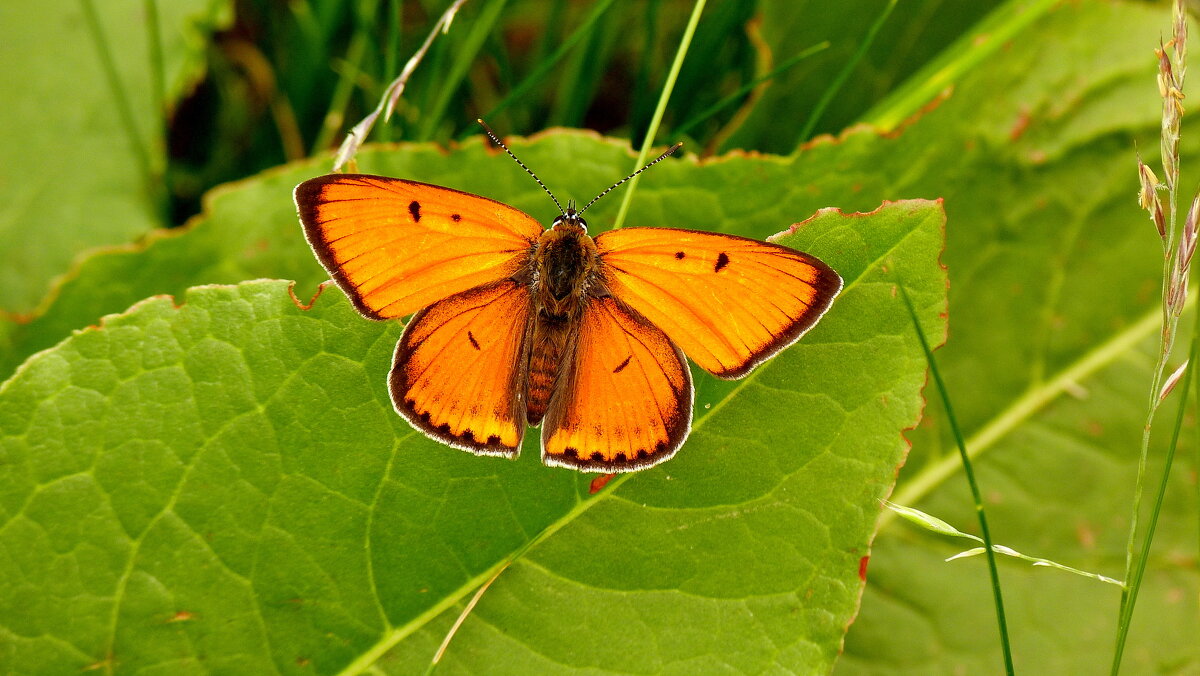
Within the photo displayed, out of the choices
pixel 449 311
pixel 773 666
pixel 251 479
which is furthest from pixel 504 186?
pixel 773 666

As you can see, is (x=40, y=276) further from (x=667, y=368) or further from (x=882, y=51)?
(x=882, y=51)

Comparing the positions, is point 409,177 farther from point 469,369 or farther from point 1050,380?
point 1050,380

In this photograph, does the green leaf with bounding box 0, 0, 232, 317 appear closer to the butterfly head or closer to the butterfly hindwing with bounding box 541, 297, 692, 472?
the butterfly head

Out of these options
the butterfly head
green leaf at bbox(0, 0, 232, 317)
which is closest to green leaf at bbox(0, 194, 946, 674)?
the butterfly head

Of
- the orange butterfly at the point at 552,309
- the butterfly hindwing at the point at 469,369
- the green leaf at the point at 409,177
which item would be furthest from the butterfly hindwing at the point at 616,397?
the green leaf at the point at 409,177

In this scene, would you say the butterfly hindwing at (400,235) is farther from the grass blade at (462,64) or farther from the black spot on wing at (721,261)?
the grass blade at (462,64)

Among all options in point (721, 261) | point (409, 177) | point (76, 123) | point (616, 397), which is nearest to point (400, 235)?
point (409, 177)
